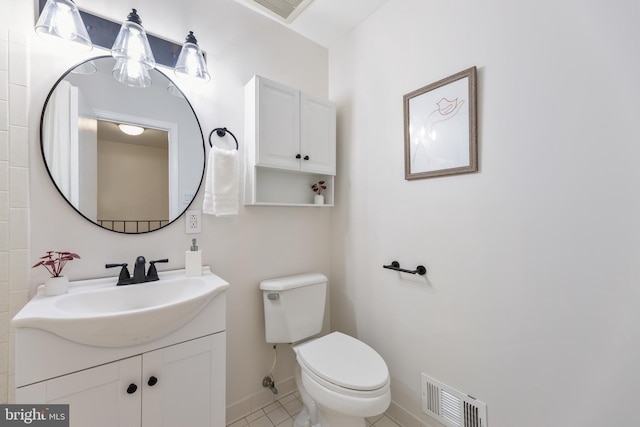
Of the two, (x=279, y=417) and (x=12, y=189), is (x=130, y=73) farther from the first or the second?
(x=279, y=417)

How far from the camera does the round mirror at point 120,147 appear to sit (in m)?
1.10

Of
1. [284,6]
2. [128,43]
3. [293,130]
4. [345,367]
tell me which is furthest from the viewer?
[293,130]

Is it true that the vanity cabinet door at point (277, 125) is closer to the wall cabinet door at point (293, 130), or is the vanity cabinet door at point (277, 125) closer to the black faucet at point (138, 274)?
the wall cabinet door at point (293, 130)

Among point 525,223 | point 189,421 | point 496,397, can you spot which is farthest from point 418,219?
point 189,421

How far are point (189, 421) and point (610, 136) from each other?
192cm

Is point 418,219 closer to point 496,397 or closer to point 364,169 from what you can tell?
point 364,169

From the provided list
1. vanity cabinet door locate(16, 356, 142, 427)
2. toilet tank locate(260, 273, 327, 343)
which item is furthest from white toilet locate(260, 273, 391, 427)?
vanity cabinet door locate(16, 356, 142, 427)

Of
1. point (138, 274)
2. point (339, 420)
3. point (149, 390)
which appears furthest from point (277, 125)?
point (339, 420)

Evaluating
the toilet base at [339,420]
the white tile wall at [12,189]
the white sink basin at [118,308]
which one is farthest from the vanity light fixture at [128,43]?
the toilet base at [339,420]

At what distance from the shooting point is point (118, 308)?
109 centimetres

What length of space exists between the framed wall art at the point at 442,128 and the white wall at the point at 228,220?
0.82 metres

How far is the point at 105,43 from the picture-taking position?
3.90 ft

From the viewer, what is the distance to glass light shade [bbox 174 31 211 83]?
1.30 metres

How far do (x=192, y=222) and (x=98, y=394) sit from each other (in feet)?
2.55
